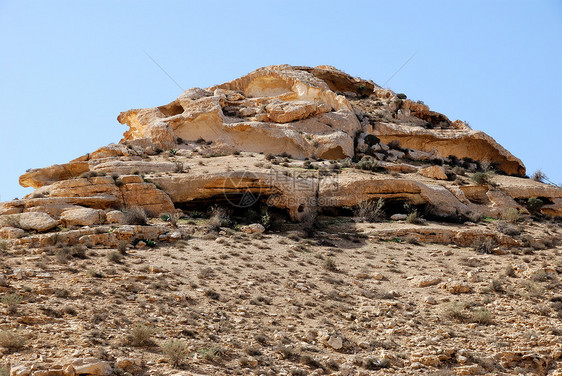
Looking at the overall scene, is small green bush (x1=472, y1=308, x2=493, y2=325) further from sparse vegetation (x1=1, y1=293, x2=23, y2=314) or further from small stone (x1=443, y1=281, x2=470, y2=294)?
sparse vegetation (x1=1, y1=293, x2=23, y2=314)

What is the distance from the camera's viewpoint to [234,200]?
62.2 feet

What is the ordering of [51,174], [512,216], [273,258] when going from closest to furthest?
1. [273,258]
2. [512,216]
3. [51,174]

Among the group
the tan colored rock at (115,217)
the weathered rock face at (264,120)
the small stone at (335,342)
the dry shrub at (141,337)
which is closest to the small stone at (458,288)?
the small stone at (335,342)

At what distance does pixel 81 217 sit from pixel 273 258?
6265 millimetres

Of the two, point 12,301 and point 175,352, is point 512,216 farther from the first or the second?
point 12,301

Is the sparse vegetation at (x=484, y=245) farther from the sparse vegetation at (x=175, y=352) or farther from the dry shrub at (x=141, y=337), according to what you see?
the dry shrub at (x=141, y=337)

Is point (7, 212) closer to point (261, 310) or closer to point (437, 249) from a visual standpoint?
point (261, 310)

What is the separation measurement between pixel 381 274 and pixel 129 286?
6.93 metres

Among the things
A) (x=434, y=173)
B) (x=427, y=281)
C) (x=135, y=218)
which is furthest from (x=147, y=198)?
(x=434, y=173)

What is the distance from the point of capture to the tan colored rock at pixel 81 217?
1519 centimetres
